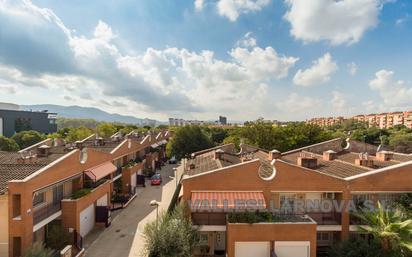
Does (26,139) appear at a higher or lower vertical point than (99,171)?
higher

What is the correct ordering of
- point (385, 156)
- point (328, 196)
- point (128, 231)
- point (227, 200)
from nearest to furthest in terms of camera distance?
1. point (227, 200)
2. point (328, 196)
3. point (128, 231)
4. point (385, 156)

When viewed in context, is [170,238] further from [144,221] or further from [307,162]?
[307,162]

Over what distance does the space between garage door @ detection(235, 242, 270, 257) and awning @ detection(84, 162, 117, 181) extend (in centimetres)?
1992

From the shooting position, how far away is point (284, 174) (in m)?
26.4

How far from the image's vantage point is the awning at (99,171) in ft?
111

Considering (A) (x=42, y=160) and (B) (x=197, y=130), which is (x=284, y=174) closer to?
(A) (x=42, y=160)

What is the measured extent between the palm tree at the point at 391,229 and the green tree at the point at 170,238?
15.6 m

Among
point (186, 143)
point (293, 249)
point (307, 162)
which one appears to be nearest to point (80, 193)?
point (293, 249)

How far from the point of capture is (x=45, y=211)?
25.2 metres

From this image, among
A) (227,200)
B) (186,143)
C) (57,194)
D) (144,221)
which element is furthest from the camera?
(186,143)

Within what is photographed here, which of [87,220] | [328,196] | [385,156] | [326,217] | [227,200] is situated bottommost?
[87,220]

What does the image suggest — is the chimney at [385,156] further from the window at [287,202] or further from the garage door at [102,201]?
the garage door at [102,201]

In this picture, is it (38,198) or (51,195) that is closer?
(38,198)

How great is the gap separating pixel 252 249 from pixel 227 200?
466cm
